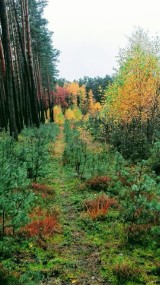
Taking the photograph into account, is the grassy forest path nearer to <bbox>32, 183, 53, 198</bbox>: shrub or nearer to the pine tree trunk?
<bbox>32, 183, 53, 198</bbox>: shrub

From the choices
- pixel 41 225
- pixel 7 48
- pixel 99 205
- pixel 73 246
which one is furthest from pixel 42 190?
pixel 7 48

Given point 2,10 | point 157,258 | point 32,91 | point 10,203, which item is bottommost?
point 157,258

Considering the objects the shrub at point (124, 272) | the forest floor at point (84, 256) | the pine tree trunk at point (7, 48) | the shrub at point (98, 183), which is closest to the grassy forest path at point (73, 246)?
the forest floor at point (84, 256)

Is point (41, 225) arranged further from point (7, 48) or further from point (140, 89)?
point (140, 89)

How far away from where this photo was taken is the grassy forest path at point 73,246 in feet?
17.9

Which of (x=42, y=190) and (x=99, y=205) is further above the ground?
(x=42, y=190)

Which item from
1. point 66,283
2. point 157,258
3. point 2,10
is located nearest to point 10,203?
point 66,283

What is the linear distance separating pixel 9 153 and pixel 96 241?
3.47m

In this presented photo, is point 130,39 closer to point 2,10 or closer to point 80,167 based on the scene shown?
point 2,10

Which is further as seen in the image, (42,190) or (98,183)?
(98,183)

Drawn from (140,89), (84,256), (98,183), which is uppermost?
(140,89)

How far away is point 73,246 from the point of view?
6590 mm

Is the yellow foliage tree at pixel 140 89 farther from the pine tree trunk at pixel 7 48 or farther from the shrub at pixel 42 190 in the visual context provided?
the shrub at pixel 42 190

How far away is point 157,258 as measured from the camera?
6188 millimetres
